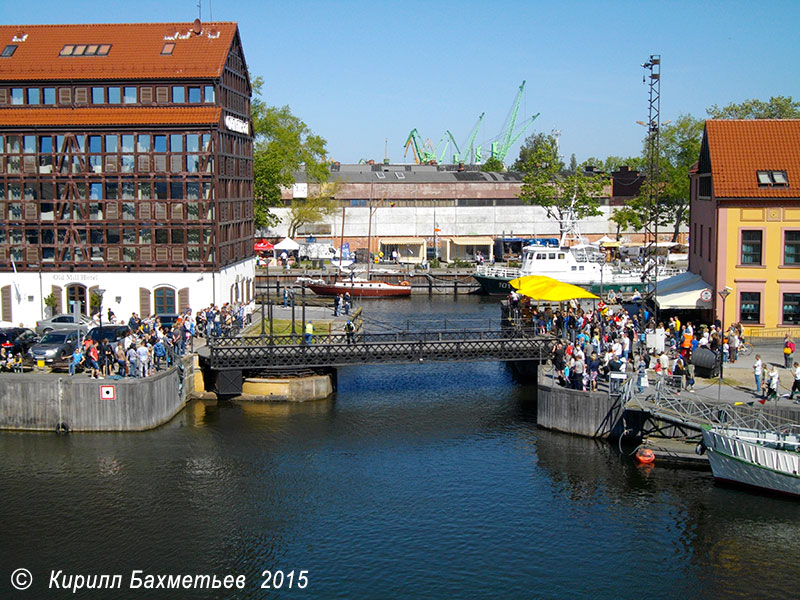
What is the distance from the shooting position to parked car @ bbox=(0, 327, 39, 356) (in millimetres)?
39953

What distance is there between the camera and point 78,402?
116 ft

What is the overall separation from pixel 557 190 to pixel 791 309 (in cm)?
4920

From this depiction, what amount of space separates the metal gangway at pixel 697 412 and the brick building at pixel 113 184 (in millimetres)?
24057

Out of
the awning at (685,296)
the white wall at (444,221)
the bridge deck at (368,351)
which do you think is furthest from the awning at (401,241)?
the bridge deck at (368,351)

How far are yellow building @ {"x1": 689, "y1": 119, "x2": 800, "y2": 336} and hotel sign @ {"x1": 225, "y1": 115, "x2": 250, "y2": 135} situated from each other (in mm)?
24790

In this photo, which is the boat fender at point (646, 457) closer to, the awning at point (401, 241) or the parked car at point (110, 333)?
the parked car at point (110, 333)

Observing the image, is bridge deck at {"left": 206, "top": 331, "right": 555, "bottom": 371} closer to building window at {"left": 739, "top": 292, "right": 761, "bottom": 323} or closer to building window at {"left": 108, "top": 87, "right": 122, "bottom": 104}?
building window at {"left": 739, "top": 292, "right": 761, "bottom": 323}

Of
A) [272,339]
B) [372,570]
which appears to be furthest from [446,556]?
[272,339]

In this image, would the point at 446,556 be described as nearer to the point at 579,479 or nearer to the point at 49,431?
the point at 579,479

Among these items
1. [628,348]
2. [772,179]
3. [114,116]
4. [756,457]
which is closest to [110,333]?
[114,116]

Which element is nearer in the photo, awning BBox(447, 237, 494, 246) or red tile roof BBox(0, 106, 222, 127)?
red tile roof BBox(0, 106, 222, 127)

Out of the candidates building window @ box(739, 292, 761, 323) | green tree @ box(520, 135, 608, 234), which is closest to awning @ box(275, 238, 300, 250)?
green tree @ box(520, 135, 608, 234)

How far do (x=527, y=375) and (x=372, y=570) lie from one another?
21409 millimetres

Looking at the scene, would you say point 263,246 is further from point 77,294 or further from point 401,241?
point 77,294
